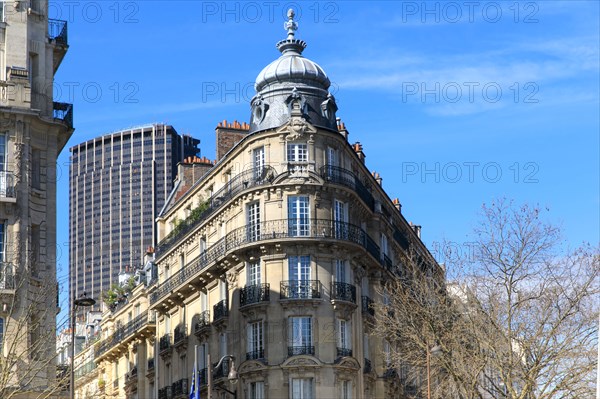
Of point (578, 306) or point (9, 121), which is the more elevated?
point (9, 121)

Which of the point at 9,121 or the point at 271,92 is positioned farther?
the point at 271,92

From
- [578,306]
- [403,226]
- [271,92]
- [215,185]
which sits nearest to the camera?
[578,306]

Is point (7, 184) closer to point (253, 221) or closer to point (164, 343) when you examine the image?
point (253, 221)

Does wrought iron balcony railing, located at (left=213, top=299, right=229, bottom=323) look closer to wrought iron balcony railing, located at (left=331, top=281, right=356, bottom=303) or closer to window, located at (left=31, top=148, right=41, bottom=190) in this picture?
wrought iron balcony railing, located at (left=331, top=281, right=356, bottom=303)

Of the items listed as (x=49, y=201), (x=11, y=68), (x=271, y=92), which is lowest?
(x=49, y=201)

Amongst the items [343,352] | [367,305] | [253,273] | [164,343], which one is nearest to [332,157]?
[253,273]

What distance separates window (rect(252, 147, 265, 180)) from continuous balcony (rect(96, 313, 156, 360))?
16.4 meters

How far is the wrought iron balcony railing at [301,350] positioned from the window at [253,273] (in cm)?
341

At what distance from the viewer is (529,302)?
146ft

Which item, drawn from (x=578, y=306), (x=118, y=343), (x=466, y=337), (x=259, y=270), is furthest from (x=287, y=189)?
(x=118, y=343)

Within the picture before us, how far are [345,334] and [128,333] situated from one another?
24.1 metres

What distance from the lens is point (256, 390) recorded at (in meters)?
53.1

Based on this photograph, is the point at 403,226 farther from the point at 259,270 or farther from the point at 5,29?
the point at 5,29

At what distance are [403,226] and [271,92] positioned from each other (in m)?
15.6
